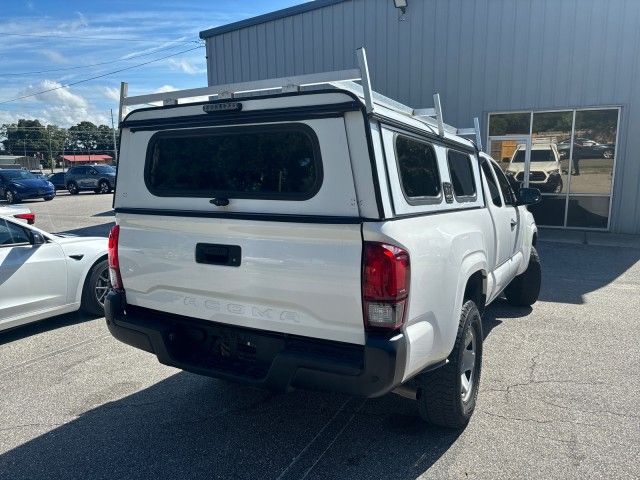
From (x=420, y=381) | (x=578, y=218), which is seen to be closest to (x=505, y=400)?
(x=420, y=381)

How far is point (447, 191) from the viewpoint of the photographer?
3.27 metres

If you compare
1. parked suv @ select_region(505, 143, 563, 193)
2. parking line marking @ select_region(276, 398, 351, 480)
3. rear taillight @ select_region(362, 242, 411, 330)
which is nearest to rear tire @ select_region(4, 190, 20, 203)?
parked suv @ select_region(505, 143, 563, 193)

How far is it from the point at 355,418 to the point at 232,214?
170 cm

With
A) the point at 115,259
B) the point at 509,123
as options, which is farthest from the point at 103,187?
the point at 115,259

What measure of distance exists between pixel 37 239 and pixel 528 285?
5.64 metres

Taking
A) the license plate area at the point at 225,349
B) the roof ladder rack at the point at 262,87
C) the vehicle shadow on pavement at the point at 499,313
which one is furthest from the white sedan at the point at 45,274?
the vehicle shadow on pavement at the point at 499,313

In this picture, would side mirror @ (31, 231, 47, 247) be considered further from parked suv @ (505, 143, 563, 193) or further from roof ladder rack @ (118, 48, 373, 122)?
parked suv @ (505, 143, 563, 193)

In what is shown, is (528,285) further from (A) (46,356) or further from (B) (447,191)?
(A) (46,356)

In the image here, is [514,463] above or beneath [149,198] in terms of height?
beneath

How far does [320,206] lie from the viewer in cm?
247

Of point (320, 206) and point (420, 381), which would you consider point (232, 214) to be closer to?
point (320, 206)

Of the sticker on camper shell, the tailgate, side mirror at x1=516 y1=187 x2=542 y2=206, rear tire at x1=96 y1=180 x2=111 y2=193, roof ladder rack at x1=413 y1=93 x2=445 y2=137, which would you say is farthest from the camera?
rear tire at x1=96 y1=180 x2=111 y2=193

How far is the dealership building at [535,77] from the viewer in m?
11.4

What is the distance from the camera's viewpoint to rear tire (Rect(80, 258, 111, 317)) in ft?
18.0
